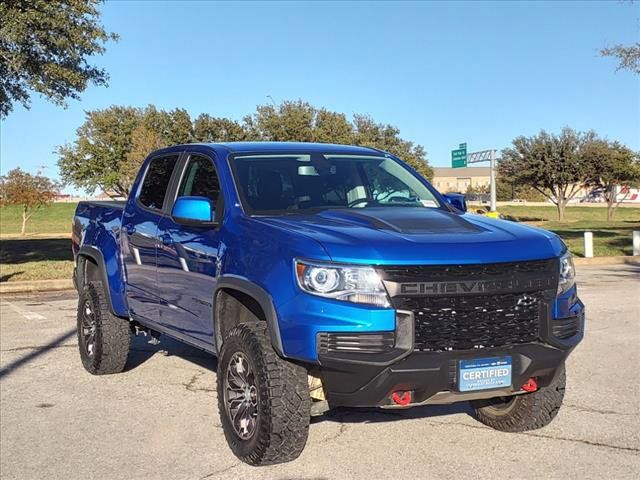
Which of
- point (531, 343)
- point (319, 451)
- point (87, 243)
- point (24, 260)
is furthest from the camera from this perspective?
point (24, 260)

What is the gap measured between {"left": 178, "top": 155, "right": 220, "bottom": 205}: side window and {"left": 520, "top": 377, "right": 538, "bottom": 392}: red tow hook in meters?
2.35

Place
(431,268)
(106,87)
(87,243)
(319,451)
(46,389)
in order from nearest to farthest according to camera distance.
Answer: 1. (431,268)
2. (319,451)
3. (46,389)
4. (87,243)
5. (106,87)

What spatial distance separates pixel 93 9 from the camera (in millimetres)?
15266

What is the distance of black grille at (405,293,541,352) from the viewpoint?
383 centimetres

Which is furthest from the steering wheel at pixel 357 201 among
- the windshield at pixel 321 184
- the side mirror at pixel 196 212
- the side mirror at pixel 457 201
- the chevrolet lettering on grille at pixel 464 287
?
the chevrolet lettering on grille at pixel 464 287

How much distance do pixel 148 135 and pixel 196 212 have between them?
4238cm

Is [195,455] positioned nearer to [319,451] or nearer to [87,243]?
[319,451]

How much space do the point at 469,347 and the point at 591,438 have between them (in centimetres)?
160

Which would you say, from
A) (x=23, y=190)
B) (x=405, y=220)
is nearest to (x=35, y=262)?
(x=405, y=220)

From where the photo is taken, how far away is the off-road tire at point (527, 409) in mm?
4781

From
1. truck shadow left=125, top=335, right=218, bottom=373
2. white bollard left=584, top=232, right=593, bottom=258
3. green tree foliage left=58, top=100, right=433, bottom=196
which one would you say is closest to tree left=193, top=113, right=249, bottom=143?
green tree foliage left=58, top=100, right=433, bottom=196

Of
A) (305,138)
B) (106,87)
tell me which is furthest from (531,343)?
(305,138)

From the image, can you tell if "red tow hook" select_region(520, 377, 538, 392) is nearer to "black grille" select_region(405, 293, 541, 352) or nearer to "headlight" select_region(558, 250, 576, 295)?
"black grille" select_region(405, 293, 541, 352)

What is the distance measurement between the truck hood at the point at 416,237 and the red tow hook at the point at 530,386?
2.37ft
